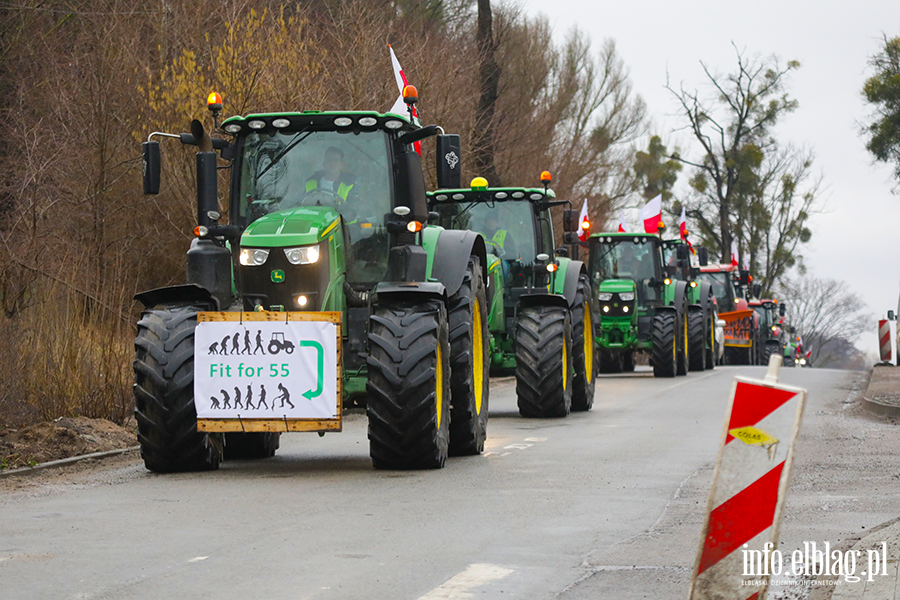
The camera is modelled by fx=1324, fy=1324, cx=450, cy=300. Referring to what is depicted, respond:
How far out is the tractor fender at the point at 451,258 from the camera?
458 inches

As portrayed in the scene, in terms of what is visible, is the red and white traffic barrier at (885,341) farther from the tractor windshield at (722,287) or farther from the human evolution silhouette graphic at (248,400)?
the human evolution silhouette graphic at (248,400)

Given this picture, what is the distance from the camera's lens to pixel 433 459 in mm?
10602

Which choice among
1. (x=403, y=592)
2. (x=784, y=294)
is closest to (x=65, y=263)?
(x=403, y=592)

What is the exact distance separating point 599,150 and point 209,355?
3511cm

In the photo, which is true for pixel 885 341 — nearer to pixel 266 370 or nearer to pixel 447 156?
pixel 447 156

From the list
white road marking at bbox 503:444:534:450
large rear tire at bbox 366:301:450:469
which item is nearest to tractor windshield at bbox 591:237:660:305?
white road marking at bbox 503:444:534:450

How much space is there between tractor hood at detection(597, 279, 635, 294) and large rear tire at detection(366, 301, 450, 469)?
16887 mm

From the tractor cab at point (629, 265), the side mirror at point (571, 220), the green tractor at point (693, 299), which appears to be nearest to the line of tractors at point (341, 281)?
the side mirror at point (571, 220)

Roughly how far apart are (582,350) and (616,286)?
9783 millimetres

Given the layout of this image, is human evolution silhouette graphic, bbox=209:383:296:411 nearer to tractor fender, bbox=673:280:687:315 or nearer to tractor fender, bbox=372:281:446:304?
tractor fender, bbox=372:281:446:304

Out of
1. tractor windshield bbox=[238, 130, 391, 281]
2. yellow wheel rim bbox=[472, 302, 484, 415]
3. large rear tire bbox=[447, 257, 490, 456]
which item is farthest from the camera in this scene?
yellow wheel rim bbox=[472, 302, 484, 415]

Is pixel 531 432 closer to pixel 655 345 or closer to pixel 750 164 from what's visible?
pixel 655 345

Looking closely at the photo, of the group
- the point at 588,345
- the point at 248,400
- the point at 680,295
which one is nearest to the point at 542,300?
the point at 588,345

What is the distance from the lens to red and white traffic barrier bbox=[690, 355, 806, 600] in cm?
511
